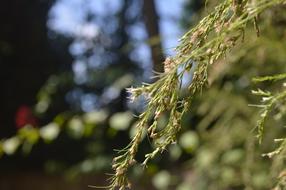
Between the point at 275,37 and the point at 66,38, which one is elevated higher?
the point at 66,38

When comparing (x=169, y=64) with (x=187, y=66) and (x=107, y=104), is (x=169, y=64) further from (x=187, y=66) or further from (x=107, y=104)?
(x=107, y=104)

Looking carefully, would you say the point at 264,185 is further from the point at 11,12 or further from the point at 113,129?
the point at 11,12

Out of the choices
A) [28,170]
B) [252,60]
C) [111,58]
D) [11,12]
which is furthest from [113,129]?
[111,58]

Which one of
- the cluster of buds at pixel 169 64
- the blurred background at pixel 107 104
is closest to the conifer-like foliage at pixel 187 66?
the cluster of buds at pixel 169 64

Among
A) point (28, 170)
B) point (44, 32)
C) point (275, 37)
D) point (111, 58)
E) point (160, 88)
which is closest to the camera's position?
point (160, 88)

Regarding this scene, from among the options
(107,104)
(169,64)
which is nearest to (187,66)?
(169,64)

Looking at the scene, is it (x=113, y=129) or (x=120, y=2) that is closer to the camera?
(x=113, y=129)

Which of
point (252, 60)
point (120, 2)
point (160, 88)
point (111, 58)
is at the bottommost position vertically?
point (160, 88)

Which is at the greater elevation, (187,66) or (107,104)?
(107,104)

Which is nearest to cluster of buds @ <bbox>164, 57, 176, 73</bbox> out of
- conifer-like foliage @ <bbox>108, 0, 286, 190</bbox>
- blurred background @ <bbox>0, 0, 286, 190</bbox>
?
conifer-like foliage @ <bbox>108, 0, 286, 190</bbox>
